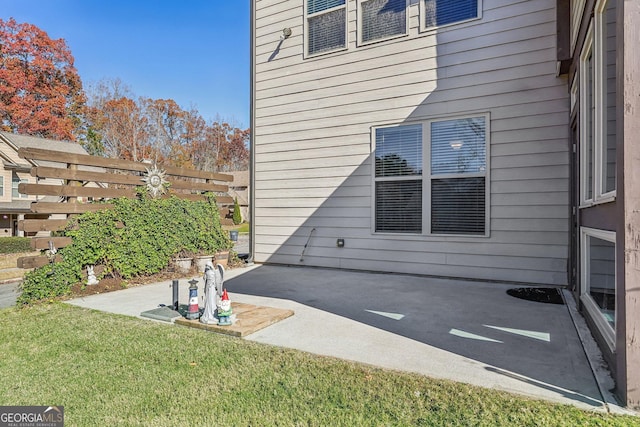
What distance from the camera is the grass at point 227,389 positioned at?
1.83m

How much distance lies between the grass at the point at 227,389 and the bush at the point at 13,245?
1305 centimetres

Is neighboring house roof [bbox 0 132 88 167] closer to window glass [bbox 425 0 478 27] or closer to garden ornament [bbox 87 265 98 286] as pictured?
garden ornament [bbox 87 265 98 286]

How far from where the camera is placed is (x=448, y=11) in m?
5.33

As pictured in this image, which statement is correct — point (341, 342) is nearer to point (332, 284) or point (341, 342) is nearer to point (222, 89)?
point (332, 284)

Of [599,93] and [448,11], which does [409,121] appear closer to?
[448,11]

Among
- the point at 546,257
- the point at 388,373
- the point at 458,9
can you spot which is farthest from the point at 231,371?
the point at 458,9

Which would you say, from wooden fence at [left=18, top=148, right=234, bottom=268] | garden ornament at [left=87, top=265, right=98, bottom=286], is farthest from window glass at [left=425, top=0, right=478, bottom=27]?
garden ornament at [left=87, top=265, right=98, bottom=286]

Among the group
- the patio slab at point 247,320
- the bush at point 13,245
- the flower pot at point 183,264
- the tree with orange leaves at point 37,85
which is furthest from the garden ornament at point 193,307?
the tree with orange leaves at point 37,85

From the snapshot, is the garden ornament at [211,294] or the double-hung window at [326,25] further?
the double-hung window at [326,25]

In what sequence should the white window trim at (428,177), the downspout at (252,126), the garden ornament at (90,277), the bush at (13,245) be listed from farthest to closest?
the bush at (13,245)
the downspout at (252,126)
the white window trim at (428,177)
the garden ornament at (90,277)

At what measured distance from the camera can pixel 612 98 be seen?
7.72ft

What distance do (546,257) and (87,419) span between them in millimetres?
4976

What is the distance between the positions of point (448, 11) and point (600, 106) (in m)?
3.36

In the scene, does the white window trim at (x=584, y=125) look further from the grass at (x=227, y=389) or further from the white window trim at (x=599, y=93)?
the grass at (x=227, y=389)
